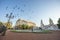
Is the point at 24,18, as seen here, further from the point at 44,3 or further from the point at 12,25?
the point at 44,3

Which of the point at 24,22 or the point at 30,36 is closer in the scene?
the point at 30,36

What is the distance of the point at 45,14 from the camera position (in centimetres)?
334

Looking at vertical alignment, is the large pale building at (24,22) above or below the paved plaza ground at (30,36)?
above

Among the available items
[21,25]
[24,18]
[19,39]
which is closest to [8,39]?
[19,39]

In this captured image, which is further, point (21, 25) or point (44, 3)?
point (44, 3)

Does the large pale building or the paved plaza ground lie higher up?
the large pale building

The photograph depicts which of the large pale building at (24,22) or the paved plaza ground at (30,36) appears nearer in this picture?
the paved plaza ground at (30,36)

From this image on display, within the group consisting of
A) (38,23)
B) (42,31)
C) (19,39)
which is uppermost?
(38,23)

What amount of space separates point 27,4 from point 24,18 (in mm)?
419

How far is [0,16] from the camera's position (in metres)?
3.23

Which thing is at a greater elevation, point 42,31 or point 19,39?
point 42,31

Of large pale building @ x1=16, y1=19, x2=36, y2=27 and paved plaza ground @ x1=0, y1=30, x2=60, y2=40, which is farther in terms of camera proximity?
large pale building @ x1=16, y1=19, x2=36, y2=27

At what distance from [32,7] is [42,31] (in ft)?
2.41

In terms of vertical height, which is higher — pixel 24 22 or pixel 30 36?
pixel 24 22
